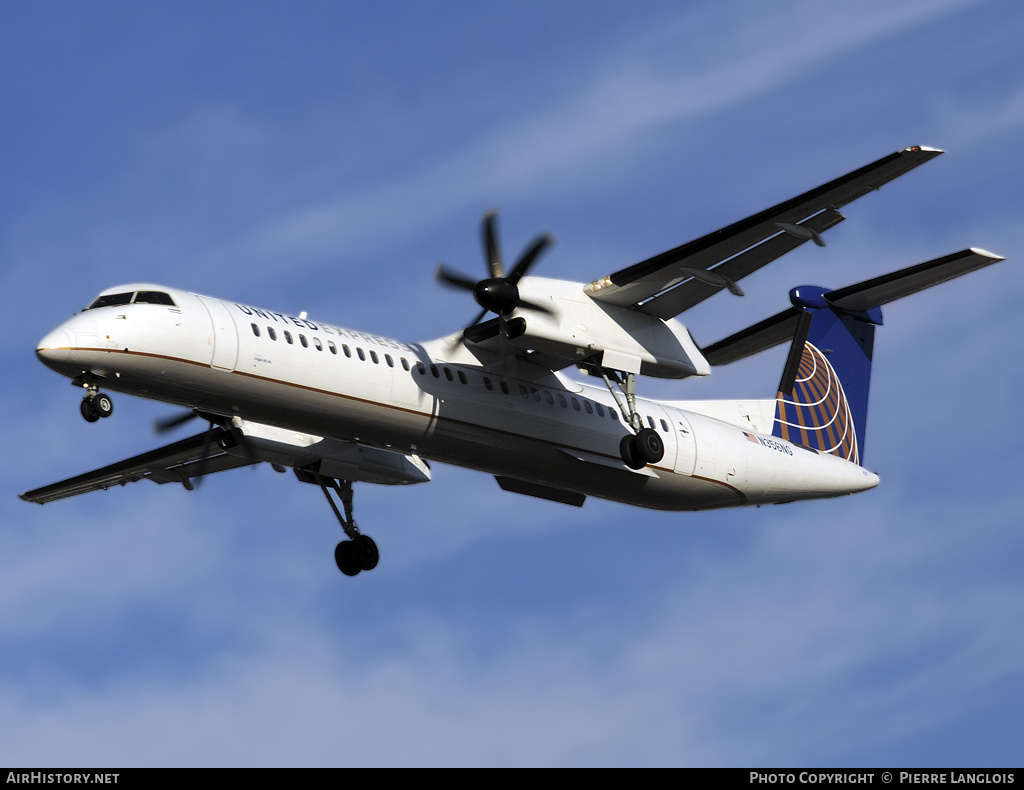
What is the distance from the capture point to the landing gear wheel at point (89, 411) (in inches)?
733

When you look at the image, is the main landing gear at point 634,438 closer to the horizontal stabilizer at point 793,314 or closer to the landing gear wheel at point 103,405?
the horizontal stabilizer at point 793,314

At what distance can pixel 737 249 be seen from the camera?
2128 centimetres

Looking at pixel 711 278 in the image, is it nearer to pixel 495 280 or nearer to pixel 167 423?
pixel 495 280

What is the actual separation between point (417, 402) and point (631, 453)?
11.5 ft

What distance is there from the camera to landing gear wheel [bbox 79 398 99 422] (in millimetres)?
18609

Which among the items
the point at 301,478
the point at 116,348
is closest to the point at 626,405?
the point at 301,478

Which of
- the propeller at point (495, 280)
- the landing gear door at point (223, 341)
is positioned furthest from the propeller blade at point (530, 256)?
the landing gear door at point (223, 341)

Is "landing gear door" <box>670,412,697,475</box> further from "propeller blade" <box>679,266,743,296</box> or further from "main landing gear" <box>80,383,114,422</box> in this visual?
"main landing gear" <box>80,383,114,422</box>

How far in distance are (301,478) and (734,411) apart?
7723mm

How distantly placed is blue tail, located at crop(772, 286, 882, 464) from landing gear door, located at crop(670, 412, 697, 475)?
2.62 m

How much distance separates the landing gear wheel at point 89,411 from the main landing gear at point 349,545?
5.45 m

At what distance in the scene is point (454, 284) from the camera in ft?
69.5

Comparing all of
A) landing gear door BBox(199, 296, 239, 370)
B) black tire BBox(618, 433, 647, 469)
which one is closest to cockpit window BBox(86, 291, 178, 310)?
landing gear door BBox(199, 296, 239, 370)
